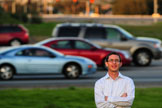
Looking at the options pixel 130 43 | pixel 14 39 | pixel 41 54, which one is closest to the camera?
pixel 41 54

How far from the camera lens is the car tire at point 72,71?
18.8 meters

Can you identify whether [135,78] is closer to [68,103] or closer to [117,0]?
[68,103]

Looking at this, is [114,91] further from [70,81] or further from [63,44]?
[63,44]

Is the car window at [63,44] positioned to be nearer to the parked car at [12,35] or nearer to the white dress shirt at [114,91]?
the parked car at [12,35]

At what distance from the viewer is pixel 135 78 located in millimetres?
19297

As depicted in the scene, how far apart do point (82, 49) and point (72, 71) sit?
3964 mm

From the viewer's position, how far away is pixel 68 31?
1014 inches

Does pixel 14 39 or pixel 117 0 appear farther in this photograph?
pixel 117 0

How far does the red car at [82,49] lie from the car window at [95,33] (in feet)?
9.89

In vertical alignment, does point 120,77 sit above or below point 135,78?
above

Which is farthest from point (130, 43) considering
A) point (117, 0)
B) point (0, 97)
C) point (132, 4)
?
point (117, 0)

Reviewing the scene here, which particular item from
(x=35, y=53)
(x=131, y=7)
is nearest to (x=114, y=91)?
(x=35, y=53)

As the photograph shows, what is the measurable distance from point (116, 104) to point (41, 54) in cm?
1386

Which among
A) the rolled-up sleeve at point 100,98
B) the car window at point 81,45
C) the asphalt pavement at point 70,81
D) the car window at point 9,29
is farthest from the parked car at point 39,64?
the car window at point 9,29
